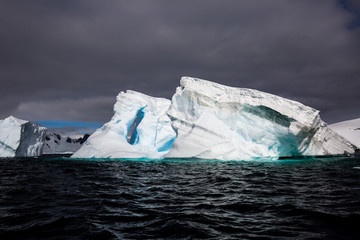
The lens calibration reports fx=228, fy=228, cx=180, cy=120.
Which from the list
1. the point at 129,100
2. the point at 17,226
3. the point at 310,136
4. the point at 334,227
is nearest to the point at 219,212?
the point at 334,227

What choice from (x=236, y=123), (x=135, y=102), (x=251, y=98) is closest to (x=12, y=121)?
(x=135, y=102)

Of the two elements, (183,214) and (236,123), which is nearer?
(183,214)

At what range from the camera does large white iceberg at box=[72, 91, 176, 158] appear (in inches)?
1060

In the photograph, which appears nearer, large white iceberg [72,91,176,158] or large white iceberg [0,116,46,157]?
large white iceberg [72,91,176,158]

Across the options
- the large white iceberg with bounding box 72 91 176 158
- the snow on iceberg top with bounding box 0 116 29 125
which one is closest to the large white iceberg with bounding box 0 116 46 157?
the snow on iceberg top with bounding box 0 116 29 125

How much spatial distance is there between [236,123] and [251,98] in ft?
9.27

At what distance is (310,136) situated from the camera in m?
23.1

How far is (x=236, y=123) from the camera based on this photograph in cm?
2267

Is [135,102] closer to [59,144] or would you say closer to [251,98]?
[251,98]

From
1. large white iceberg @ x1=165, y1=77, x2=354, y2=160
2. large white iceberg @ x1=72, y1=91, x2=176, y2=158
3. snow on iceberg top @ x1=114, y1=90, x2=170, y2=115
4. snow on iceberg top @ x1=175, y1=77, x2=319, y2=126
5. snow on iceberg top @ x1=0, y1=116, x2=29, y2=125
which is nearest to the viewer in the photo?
large white iceberg @ x1=165, y1=77, x2=354, y2=160

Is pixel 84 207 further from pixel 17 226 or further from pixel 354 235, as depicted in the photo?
pixel 354 235

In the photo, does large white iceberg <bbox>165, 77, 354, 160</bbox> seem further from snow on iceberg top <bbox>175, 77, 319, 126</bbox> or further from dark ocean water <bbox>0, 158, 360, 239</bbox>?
dark ocean water <bbox>0, 158, 360, 239</bbox>

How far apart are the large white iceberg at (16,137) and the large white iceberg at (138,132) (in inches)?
670

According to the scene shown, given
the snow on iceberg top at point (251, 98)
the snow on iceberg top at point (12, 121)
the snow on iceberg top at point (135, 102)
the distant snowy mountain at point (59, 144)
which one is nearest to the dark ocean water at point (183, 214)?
the snow on iceberg top at point (251, 98)
